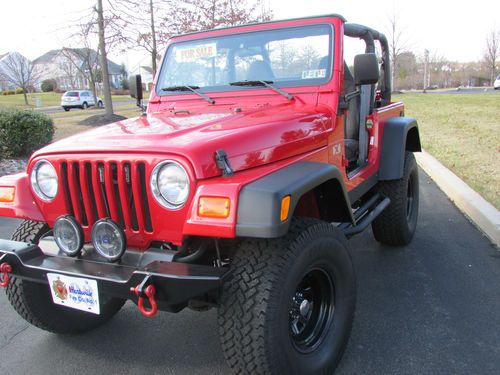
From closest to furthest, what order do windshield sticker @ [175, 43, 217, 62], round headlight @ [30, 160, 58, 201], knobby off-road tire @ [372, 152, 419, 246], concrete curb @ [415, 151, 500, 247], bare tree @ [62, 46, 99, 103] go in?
round headlight @ [30, 160, 58, 201] → windshield sticker @ [175, 43, 217, 62] → knobby off-road tire @ [372, 152, 419, 246] → concrete curb @ [415, 151, 500, 247] → bare tree @ [62, 46, 99, 103]

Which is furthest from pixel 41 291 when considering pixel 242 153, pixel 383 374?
pixel 383 374

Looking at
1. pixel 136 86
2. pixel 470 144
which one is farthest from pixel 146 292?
pixel 470 144

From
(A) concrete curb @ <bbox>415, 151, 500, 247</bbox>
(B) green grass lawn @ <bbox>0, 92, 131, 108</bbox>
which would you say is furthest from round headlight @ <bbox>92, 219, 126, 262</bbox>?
(B) green grass lawn @ <bbox>0, 92, 131, 108</bbox>

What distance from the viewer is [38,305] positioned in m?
2.70

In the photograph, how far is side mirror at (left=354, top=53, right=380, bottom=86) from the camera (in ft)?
9.32

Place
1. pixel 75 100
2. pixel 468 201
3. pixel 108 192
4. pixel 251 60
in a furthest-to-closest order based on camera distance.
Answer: pixel 75 100
pixel 468 201
pixel 251 60
pixel 108 192

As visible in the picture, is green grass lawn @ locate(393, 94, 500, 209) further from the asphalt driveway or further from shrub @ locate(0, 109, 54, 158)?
shrub @ locate(0, 109, 54, 158)

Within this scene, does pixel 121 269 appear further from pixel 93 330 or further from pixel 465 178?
pixel 465 178

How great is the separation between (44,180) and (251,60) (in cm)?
172

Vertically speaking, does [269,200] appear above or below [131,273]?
above

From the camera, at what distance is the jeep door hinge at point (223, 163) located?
6.75 ft

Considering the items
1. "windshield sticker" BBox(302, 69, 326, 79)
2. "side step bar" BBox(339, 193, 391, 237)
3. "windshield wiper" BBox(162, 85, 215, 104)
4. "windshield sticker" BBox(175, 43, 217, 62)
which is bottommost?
"side step bar" BBox(339, 193, 391, 237)

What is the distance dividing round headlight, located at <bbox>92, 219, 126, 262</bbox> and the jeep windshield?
1.55 m

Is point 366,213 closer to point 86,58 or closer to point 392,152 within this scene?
point 392,152
